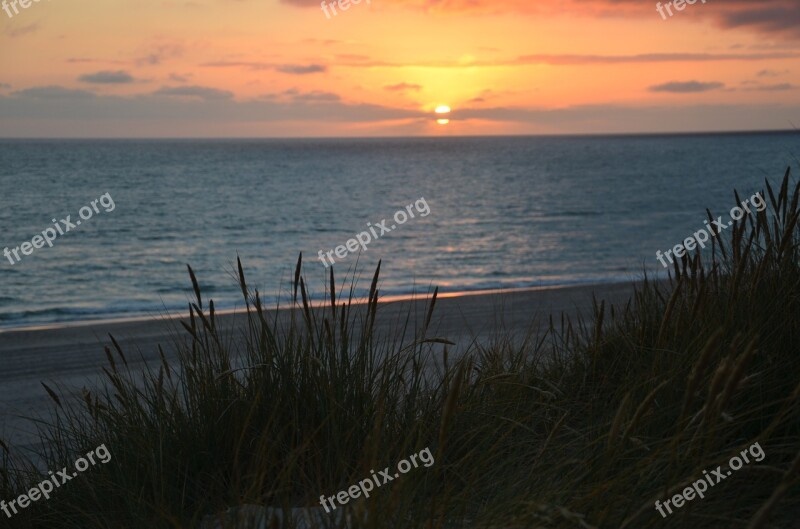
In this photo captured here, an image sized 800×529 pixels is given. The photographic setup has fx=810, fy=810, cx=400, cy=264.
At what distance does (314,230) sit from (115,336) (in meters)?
25.8

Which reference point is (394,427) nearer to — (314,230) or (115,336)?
(115,336)

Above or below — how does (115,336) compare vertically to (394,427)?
below

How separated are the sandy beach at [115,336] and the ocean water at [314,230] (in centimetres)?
129

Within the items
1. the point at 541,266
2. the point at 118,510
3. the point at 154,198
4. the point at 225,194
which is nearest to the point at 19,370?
the point at 118,510

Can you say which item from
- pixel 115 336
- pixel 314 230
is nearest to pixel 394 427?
pixel 115 336

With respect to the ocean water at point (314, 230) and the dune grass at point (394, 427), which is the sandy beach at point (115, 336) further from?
the dune grass at point (394, 427)

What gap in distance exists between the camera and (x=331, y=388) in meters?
3.13

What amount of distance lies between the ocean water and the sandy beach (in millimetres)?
1290

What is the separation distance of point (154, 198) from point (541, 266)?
33.9 meters

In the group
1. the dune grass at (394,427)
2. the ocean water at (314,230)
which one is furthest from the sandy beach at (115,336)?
the dune grass at (394,427)

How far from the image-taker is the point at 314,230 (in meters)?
36.2

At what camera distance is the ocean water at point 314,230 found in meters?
19.3

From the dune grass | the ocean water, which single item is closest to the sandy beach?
the ocean water

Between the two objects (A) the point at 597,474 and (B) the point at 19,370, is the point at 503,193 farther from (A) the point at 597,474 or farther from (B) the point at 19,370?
(A) the point at 597,474
